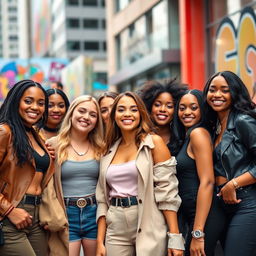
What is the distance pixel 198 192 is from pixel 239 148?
0.52 m

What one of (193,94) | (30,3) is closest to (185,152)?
(193,94)

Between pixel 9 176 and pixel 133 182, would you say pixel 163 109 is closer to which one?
pixel 133 182

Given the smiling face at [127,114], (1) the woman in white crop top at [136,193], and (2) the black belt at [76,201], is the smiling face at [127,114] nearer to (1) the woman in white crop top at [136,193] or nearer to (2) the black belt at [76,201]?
(1) the woman in white crop top at [136,193]

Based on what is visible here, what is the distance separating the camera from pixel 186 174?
4496 millimetres

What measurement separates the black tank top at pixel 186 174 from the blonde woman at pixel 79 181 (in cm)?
87

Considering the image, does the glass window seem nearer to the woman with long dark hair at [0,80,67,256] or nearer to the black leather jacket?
the woman with long dark hair at [0,80,67,256]

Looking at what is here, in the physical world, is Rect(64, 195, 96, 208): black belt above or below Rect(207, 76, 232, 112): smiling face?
below

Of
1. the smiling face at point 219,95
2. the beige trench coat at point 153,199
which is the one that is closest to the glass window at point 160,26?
the smiling face at point 219,95

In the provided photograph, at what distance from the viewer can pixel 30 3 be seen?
298 feet

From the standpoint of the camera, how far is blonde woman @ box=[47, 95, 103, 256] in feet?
15.9

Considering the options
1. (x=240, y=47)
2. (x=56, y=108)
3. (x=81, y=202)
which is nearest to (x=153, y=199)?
(x=81, y=202)

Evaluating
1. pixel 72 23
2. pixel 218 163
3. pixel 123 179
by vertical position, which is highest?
pixel 72 23

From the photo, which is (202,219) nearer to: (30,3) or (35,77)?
(35,77)

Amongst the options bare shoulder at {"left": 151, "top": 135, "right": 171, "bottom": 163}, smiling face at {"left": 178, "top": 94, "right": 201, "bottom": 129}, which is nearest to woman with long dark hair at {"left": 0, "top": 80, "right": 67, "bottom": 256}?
bare shoulder at {"left": 151, "top": 135, "right": 171, "bottom": 163}
